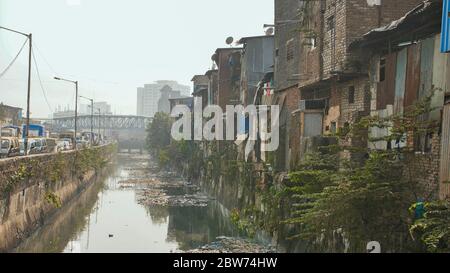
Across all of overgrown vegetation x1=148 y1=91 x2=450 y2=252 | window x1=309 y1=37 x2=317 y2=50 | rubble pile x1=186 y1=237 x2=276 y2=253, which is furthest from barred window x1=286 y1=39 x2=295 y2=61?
overgrown vegetation x1=148 y1=91 x2=450 y2=252

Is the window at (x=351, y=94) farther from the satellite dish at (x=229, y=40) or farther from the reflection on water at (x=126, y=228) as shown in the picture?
the satellite dish at (x=229, y=40)

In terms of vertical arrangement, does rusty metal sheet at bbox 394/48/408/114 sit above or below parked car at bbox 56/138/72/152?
above

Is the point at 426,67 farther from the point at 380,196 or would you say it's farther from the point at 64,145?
the point at 64,145

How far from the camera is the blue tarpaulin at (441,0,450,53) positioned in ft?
40.2

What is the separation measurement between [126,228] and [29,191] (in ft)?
28.6

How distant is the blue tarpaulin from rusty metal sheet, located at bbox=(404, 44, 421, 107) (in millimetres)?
1942

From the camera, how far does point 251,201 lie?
29.8m

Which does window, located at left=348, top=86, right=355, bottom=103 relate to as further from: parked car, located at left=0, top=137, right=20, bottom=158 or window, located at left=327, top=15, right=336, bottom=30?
parked car, located at left=0, top=137, right=20, bottom=158

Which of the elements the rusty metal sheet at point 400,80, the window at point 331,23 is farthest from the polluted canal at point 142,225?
the rusty metal sheet at point 400,80

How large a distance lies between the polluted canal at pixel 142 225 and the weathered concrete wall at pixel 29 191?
28.3 inches

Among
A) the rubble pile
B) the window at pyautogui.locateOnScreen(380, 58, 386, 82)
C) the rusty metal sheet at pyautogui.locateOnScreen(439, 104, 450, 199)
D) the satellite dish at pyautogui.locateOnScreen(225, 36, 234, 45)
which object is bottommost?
the rubble pile

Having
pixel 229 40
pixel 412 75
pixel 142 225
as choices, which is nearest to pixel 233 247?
pixel 142 225

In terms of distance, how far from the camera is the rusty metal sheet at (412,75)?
47.7 feet

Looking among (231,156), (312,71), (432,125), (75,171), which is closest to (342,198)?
(432,125)
